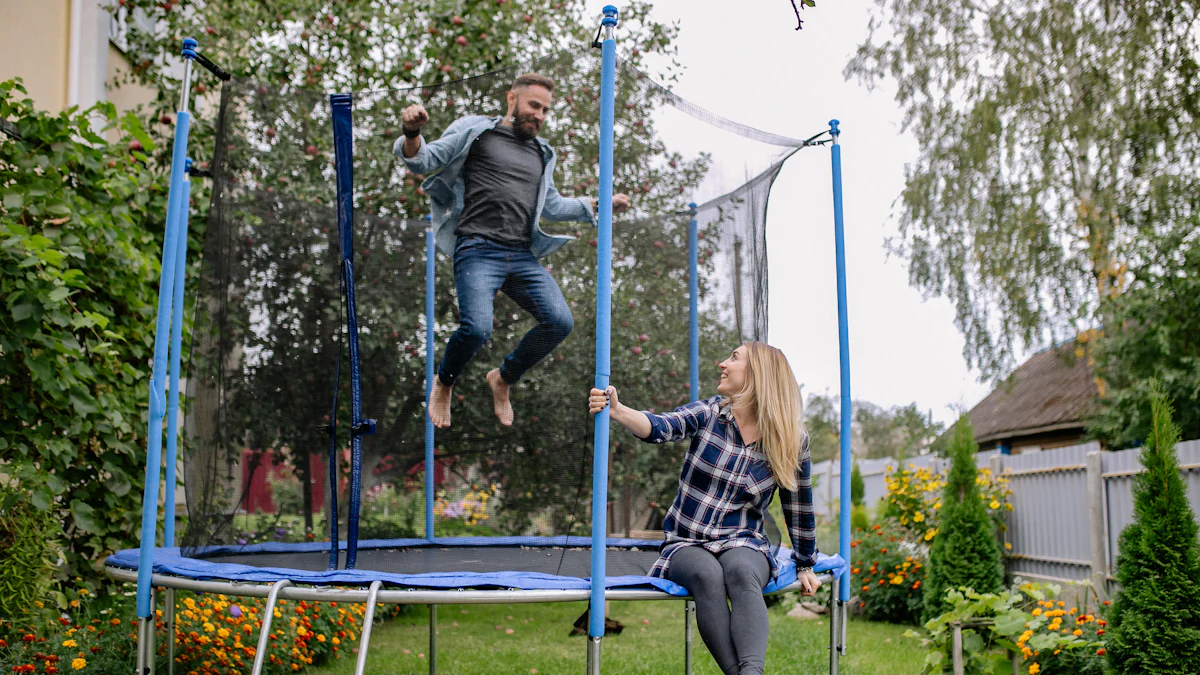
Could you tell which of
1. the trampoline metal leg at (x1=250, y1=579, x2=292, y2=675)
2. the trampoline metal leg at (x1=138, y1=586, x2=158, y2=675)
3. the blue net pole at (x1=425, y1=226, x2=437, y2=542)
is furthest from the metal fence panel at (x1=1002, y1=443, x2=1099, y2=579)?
the trampoline metal leg at (x1=138, y1=586, x2=158, y2=675)

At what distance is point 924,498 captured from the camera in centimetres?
530

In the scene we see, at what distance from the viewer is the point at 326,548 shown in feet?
8.84

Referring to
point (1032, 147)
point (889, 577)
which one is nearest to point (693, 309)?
point (889, 577)

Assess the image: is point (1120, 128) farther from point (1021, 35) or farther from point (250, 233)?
point (250, 233)

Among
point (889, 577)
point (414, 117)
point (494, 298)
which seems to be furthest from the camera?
point (889, 577)

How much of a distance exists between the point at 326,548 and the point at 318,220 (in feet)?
3.18

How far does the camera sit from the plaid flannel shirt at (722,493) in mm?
2062

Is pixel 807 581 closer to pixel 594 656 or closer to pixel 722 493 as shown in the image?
pixel 722 493

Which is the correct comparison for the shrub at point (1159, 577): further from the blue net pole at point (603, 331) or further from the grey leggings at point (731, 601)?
the blue net pole at point (603, 331)

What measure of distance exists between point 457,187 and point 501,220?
15cm

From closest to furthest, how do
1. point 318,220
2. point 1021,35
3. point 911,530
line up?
point 318,220 → point 911,530 → point 1021,35

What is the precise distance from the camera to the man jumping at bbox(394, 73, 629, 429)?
8.20 feet

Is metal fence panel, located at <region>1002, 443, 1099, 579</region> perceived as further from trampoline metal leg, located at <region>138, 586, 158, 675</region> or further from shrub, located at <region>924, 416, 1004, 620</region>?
trampoline metal leg, located at <region>138, 586, 158, 675</region>

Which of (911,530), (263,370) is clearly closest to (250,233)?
(263,370)
